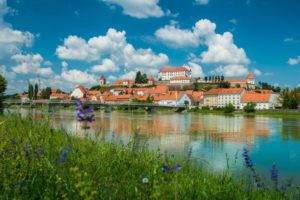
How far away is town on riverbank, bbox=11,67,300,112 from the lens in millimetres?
104244

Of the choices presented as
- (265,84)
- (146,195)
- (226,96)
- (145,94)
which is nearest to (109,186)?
(146,195)

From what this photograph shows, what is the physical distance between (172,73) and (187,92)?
34191 mm

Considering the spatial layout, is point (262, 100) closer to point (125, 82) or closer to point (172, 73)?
point (172, 73)

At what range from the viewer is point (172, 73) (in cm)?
16100

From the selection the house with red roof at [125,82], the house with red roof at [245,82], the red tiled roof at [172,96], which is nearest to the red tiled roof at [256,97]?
the red tiled roof at [172,96]

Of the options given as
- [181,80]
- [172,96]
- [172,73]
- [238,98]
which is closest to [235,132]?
[172,96]

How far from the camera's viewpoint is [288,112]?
70062mm

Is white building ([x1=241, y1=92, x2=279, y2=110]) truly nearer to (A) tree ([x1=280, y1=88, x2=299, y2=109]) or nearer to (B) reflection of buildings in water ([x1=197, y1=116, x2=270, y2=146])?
(A) tree ([x1=280, y1=88, x2=299, y2=109])

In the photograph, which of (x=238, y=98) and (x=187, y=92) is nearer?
(x=238, y=98)

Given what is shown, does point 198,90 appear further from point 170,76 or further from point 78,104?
point 78,104

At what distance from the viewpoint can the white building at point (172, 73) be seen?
158500 mm

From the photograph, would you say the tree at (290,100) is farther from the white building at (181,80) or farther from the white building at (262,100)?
the white building at (181,80)

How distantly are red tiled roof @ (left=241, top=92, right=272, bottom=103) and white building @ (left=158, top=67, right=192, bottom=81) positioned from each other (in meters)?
50.4

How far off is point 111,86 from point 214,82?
47491 millimetres
